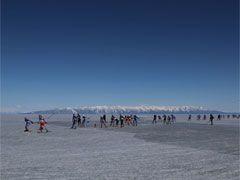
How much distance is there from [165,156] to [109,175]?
418 centimetres

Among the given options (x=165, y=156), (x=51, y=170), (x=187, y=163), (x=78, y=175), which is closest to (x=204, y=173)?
(x=187, y=163)

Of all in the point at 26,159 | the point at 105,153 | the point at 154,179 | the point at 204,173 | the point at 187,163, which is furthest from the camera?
the point at 105,153

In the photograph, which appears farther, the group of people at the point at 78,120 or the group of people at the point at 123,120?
the group of people at the point at 123,120

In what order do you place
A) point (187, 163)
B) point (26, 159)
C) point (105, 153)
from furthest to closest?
point (105, 153)
point (26, 159)
point (187, 163)

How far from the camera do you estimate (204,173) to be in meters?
7.76

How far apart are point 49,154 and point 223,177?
855cm

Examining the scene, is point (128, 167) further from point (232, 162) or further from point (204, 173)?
point (232, 162)

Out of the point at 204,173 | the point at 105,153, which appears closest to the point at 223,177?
the point at 204,173

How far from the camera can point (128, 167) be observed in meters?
8.49

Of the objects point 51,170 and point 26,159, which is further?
point 26,159

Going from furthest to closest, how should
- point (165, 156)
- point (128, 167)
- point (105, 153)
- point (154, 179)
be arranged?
1. point (105, 153)
2. point (165, 156)
3. point (128, 167)
4. point (154, 179)

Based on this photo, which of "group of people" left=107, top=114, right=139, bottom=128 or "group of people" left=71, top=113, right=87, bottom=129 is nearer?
"group of people" left=71, top=113, right=87, bottom=129

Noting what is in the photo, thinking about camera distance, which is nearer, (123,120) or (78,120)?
(78,120)

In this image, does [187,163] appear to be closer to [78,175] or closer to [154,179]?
[154,179]
